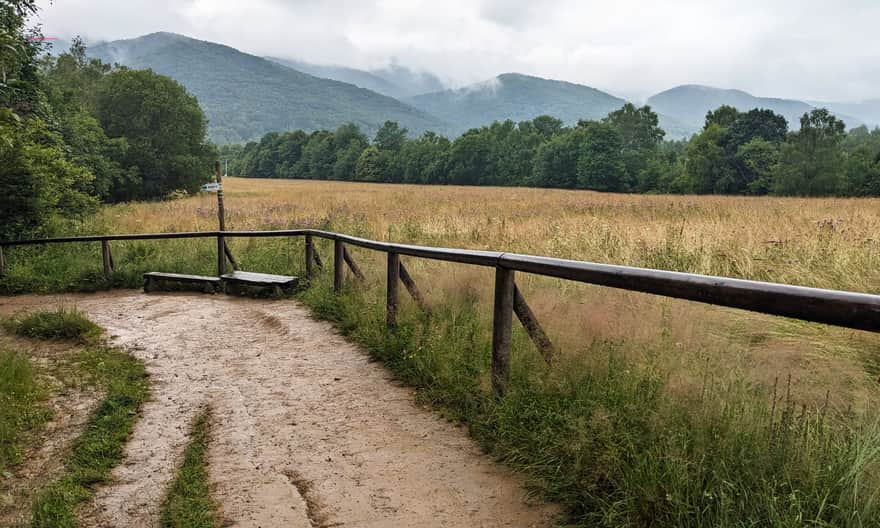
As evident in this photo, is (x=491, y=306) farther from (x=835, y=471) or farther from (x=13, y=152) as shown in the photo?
(x=13, y=152)

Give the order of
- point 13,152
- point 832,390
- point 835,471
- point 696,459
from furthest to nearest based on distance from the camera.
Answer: point 13,152, point 832,390, point 696,459, point 835,471

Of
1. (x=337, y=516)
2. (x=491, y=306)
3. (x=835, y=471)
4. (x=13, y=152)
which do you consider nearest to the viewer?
(x=835, y=471)

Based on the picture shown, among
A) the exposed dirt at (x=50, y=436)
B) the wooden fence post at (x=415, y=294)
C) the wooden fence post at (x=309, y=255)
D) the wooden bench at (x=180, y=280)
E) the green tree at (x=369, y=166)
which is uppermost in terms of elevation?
the green tree at (x=369, y=166)

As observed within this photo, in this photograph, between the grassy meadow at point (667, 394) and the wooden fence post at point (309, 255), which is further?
the wooden fence post at point (309, 255)

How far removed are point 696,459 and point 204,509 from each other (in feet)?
8.51

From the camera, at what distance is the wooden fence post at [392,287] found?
6102mm

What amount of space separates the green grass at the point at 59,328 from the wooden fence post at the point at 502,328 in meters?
5.76

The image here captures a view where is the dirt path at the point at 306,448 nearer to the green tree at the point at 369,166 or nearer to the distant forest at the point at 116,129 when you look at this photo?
the distant forest at the point at 116,129

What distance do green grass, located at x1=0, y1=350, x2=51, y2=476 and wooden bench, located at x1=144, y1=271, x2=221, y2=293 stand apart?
516 centimetres

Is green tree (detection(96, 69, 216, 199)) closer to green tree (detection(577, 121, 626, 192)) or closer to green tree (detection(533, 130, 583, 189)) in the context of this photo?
green tree (detection(577, 121, 626, 192))

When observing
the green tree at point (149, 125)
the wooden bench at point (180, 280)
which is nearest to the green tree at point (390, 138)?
the green tree at point (149, 125)

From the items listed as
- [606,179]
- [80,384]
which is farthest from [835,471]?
[606,179]

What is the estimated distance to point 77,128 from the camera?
2747cm

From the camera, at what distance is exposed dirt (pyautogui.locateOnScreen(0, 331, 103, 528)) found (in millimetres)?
3314
